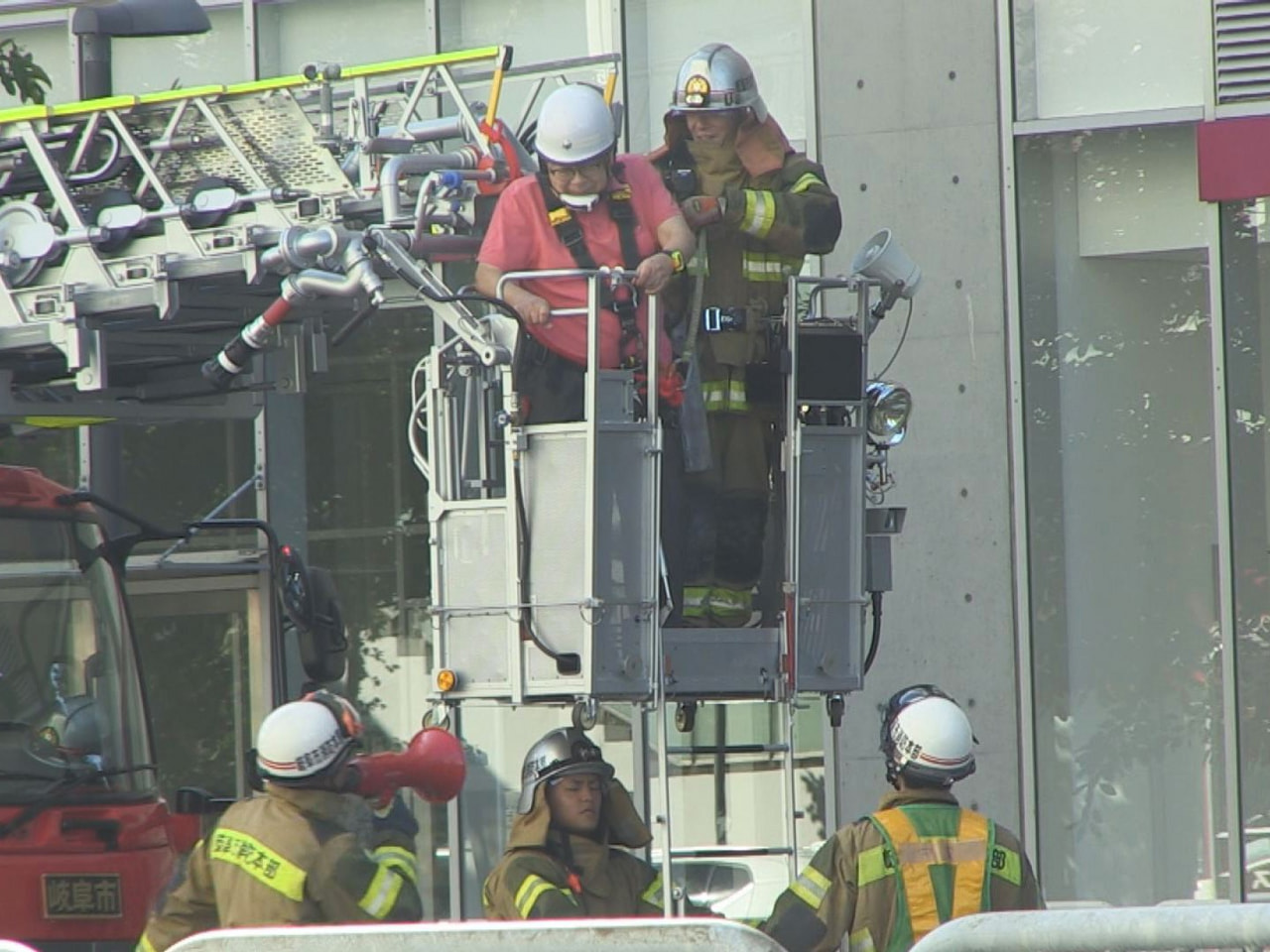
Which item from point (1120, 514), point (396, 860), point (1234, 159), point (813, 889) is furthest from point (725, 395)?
point (1234, 159)

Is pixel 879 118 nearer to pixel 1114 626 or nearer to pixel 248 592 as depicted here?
pixel 1114 626

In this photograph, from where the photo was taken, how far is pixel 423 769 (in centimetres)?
715

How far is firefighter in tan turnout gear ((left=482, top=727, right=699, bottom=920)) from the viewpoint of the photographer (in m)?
7.00

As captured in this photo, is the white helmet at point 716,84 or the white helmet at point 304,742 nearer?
the white helmet at point 304,742

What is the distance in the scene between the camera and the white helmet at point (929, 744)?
6.40m

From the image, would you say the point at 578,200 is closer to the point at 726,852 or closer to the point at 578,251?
the point at 578,251

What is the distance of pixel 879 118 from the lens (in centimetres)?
1162

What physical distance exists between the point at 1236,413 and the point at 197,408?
5054 millimetres

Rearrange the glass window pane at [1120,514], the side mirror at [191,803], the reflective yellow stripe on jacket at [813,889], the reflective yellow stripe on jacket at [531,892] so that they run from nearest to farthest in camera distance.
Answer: the reflective yellow stripe on jacket at [813,889] → the reflective yellow stripe on jacket at [531,892] → the side mirror at [191,803] → the glass window pane at [1120,514]

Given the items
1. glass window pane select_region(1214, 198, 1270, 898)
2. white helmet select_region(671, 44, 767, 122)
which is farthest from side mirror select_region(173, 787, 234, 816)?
glass window pane select_region(1214, 198, 1270, 898)

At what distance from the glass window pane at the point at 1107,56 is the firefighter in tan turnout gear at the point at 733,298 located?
12.9ft

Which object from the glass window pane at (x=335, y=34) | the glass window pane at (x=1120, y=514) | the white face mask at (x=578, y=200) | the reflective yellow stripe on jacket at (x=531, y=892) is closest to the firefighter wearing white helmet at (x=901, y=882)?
the reflective yellow stripe on jacket at (x=531, y=892)

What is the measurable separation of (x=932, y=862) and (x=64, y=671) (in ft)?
10.2

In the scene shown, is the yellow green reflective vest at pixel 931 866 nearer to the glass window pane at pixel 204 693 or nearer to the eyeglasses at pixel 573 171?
the eyeglasses at pixel 573 171
